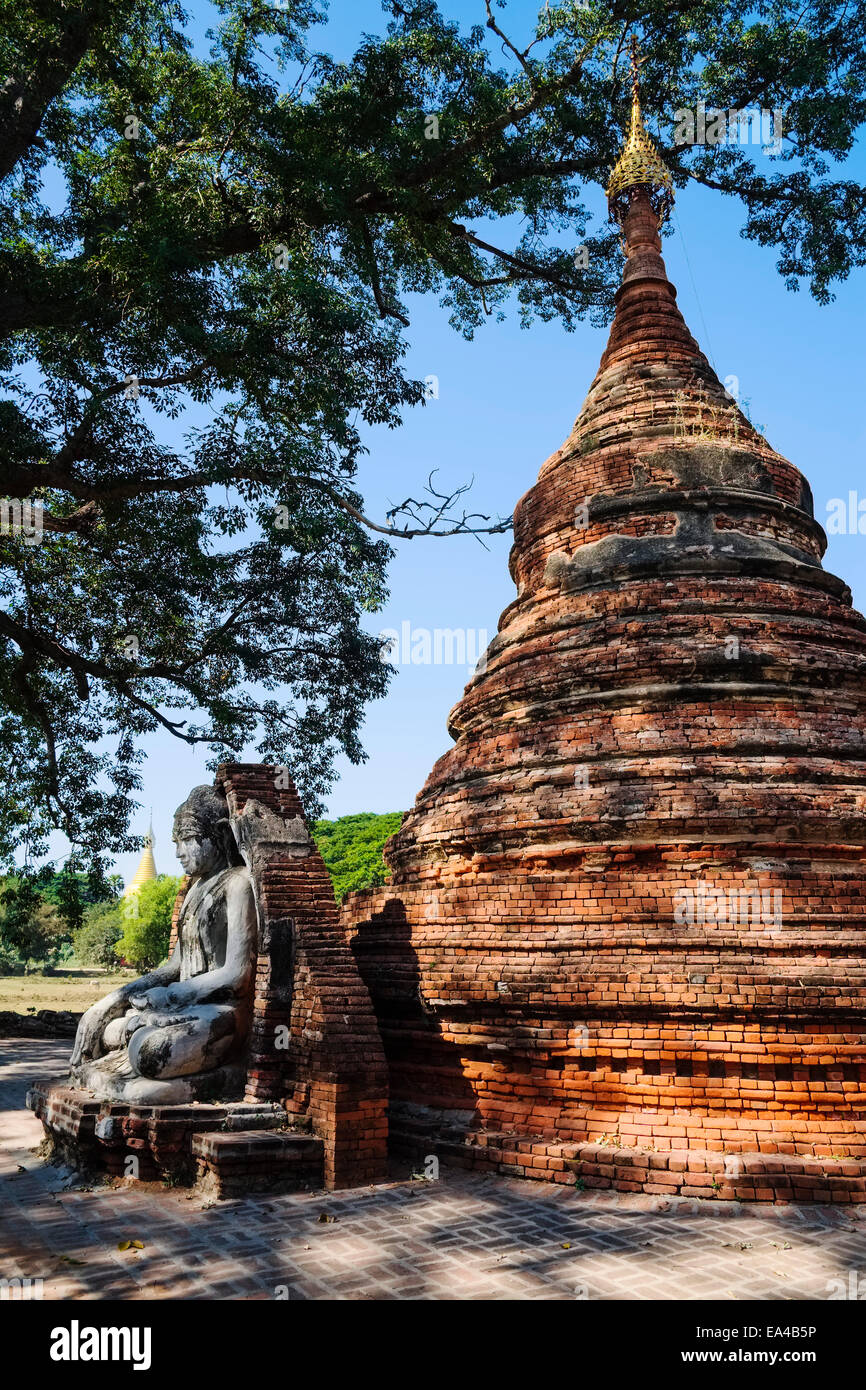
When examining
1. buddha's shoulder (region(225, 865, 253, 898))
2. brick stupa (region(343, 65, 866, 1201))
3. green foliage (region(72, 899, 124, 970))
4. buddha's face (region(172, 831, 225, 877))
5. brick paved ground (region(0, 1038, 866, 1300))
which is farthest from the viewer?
green foliage (region(72, 899, 124, 970))

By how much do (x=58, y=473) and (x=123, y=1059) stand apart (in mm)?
5184

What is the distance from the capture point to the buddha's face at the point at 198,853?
7281 mm

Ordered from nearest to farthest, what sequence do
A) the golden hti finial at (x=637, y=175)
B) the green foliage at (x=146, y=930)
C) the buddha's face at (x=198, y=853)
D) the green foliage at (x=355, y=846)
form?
1. the buddha's face at (x=198, y=853)
2. the golden hti finial at (x=637, y=175)
3. the green foliage at (x=355, y=846)
4. the green foliage at (x=146, y=930)

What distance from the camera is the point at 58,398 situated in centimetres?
903

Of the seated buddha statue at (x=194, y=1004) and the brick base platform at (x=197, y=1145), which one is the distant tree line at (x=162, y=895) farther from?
the brick base platform at (x=197, y=1145)

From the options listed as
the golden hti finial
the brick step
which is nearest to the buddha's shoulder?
the brick step

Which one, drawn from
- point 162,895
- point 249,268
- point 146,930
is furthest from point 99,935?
point 249,268

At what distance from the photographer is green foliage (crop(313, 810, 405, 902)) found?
3356 centimetres

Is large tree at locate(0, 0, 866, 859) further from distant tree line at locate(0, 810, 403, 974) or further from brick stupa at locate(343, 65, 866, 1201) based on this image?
distant tree line at locate(0, 810, 403, 974)

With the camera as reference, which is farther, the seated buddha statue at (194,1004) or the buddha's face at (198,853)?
the buddha's face at (198,853)

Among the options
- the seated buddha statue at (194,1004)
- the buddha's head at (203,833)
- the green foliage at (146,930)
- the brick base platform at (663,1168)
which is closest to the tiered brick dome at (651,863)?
the brick base platform at (663,1168)

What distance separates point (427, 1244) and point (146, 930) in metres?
39.2

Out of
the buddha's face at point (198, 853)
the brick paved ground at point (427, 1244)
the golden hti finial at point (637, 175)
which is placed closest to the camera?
the brick paved ground at point (427, 1244)

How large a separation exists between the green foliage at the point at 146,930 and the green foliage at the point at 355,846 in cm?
714
